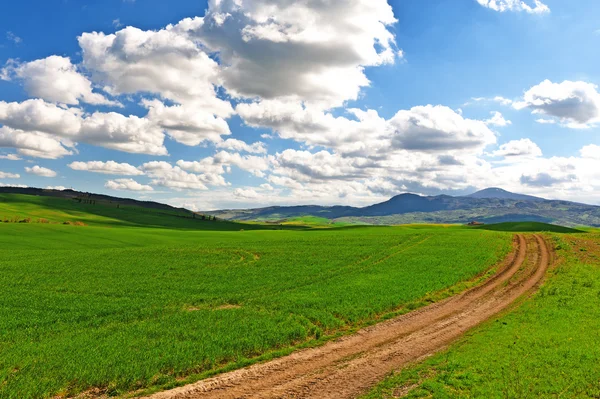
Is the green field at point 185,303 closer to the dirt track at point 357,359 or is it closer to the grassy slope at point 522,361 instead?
the dirt track at point 357,359

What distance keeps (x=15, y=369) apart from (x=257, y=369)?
13.6 m

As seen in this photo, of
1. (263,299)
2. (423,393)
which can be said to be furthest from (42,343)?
(423,393)

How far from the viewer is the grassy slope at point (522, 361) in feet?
56.6

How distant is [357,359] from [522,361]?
30.9 feet

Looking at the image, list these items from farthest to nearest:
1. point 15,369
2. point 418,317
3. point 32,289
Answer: point 32,289 < point 418,317 < point 15,369

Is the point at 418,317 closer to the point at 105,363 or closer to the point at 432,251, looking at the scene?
the point at 105,363

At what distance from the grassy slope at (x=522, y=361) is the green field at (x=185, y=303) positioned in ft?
26.5

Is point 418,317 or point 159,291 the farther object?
point 159,291

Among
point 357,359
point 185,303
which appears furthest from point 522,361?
point 185,303

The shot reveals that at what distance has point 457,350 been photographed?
22641mm

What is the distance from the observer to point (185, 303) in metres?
34.1

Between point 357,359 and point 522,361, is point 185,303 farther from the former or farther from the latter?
point 522,361

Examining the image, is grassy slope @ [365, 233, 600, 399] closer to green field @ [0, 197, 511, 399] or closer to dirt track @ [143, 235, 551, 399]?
dirt track @ [143, 235, 551, 399]

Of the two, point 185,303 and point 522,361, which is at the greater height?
point 522,361
